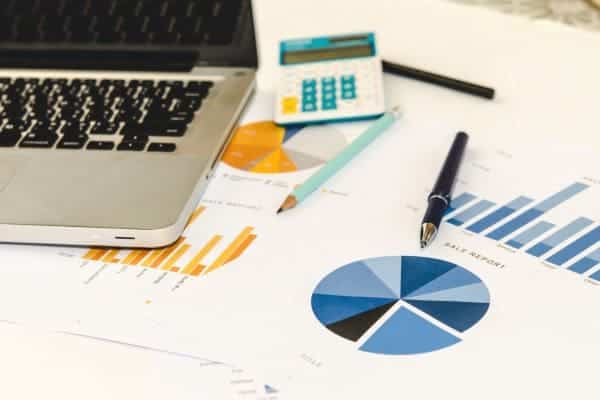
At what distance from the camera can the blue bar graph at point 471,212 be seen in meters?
0.58

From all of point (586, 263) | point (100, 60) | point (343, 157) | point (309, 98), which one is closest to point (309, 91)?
point (309, 98)

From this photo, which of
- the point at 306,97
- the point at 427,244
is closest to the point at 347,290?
the point at 427,244

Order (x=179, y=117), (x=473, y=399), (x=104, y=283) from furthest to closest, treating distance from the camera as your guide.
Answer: (x=179, y=117) → (x=104, y=283) → (x=473, y=399)

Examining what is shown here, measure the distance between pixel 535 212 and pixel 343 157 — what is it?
167 mm

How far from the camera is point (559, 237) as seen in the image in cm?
55

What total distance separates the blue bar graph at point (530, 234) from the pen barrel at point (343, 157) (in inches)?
6.4

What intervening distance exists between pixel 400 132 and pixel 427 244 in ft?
0.58

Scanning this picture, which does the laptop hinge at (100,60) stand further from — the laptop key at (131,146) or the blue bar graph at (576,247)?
the blue bar graph at (576,247)

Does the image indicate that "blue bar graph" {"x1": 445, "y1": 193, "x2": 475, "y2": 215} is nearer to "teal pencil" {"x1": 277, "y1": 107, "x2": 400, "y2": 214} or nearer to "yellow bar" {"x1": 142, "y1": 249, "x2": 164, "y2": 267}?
"teal pencil" {"x1": 277, "y1": 107, "x2": 400, "y2": 214}

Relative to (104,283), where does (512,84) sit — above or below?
above

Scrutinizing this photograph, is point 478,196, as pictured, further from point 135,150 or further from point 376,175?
point 135,150

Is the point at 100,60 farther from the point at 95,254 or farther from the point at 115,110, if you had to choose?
the point at 95,254

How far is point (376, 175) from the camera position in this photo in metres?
0.64

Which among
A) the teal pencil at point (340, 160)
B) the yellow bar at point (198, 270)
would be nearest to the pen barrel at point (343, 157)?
the teal pencil at point (340, 160)
